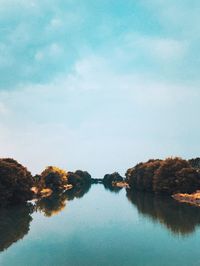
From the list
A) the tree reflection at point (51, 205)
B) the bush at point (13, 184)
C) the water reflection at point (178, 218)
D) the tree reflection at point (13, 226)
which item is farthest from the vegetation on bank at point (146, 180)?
the water reflection at point (178, 218)

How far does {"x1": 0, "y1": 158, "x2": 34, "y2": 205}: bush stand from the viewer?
8712 centimetres

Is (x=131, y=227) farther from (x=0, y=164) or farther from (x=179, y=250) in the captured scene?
(x=0, y=164)

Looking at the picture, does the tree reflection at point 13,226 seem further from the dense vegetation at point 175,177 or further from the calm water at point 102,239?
the dense vegetation at point 175,177

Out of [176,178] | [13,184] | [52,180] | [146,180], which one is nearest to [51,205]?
[13,184]

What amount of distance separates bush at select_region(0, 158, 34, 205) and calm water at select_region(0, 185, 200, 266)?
11.7 m

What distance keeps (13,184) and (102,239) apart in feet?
159

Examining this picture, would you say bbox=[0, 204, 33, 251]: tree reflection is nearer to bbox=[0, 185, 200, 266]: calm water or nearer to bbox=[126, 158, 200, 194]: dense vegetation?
bbox=[0, 185, 200, 266]: calm water

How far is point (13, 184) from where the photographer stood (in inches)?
3543

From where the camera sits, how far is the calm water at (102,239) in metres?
36.1

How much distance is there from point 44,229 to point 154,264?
94.2ft

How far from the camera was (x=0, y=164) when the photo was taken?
90.9 meters

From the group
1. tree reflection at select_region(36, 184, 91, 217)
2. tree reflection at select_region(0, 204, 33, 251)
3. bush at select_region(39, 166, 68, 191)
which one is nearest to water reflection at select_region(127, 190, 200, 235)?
tree reflection at select_region(36, 184, 91, 217)

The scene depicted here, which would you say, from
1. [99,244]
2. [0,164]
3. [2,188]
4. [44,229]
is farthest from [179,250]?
[0,164]

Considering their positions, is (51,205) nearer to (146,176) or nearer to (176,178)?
(176,178)
